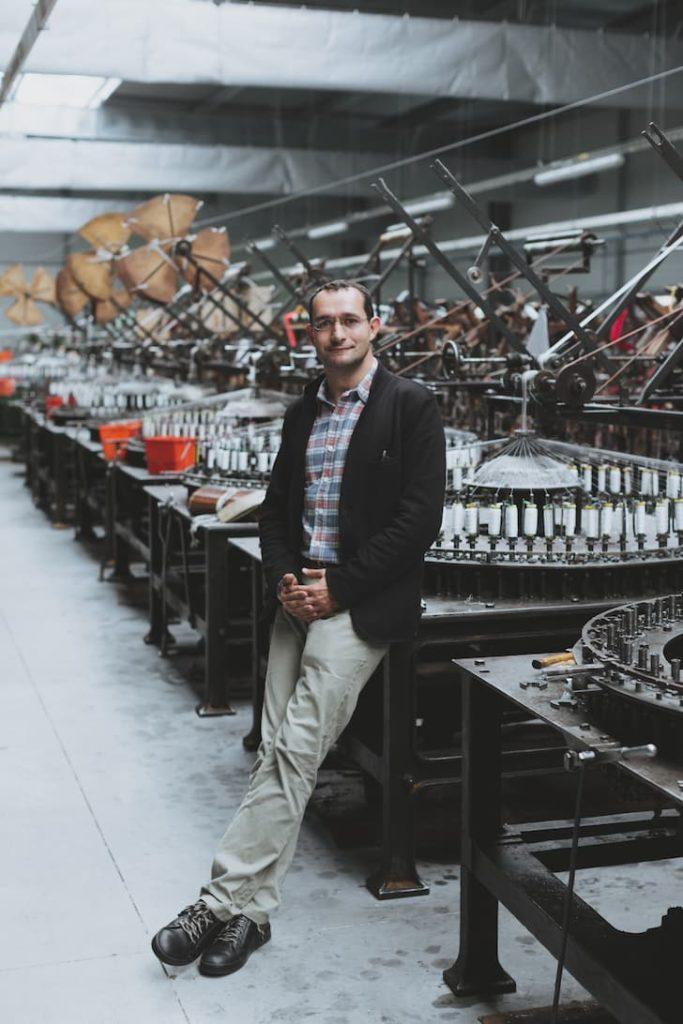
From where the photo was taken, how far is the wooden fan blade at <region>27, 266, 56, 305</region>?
17.1 m

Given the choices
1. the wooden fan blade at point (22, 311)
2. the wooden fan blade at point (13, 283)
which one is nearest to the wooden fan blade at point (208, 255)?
the wooden fan blade at point (13, 283)

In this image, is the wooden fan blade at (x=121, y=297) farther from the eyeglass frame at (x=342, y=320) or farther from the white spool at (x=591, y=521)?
the eyeglass frame at (x=342, y=320)

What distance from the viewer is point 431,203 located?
→ 1233 centimetres

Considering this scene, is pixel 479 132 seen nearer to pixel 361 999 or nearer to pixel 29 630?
pixel 29 630

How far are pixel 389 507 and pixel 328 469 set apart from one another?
183 millimetres

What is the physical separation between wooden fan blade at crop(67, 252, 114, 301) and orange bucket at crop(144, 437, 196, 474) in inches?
253

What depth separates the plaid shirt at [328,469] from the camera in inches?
123

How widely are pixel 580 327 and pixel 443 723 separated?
1.47 m

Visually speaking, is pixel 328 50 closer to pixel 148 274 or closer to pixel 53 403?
pixel 148 274

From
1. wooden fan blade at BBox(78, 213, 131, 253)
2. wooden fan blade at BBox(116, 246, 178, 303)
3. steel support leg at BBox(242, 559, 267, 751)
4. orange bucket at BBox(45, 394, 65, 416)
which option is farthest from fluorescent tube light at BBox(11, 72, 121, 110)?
steel support leg at BBox(242, 559, 267, 751)

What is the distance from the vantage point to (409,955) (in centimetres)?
308

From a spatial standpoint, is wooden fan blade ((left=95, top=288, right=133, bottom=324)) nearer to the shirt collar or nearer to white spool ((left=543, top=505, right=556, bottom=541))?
white spool ((left=543, top=505, right=556, bottom=541))

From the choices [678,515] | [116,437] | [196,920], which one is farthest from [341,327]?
[116,437]

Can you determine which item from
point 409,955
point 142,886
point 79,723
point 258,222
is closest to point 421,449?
point 409,955
